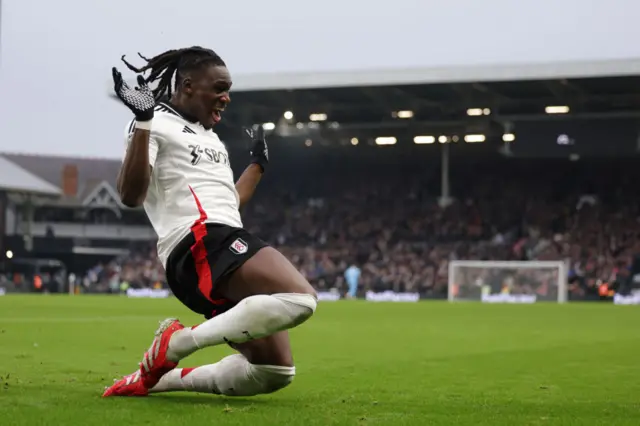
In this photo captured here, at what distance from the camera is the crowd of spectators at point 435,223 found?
133ft

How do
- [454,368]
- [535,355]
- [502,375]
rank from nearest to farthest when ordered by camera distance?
1. [502,375]
2. [454,368]
3. [535,355]

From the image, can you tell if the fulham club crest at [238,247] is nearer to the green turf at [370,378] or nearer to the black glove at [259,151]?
the green turf at [370,378]

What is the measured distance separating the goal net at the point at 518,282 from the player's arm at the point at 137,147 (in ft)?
103

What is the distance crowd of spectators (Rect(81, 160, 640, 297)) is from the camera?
40.5 meters

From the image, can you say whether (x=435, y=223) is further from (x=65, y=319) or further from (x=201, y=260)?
(x=201, y=260)

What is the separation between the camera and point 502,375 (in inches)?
315

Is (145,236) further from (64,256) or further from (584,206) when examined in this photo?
(584,206)

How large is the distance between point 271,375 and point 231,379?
0.25 metres

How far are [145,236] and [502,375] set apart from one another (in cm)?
5199

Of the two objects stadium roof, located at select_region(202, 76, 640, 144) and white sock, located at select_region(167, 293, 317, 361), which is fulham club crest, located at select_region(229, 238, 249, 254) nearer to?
white sock, located at select_region(167, 293, 317, 361)

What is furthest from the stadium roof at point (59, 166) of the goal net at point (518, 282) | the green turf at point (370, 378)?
the green turf at point (370, 378)

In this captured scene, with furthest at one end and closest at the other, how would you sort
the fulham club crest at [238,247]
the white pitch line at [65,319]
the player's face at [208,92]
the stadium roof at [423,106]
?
the stadium roof at [423,106] → the white pitch line at [65,319] → the player's face at [208,92] → the fulham club crest at [238,247]

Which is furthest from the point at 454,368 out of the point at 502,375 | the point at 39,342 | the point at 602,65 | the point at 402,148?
the point at 402,148

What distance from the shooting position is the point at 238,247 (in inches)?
209
